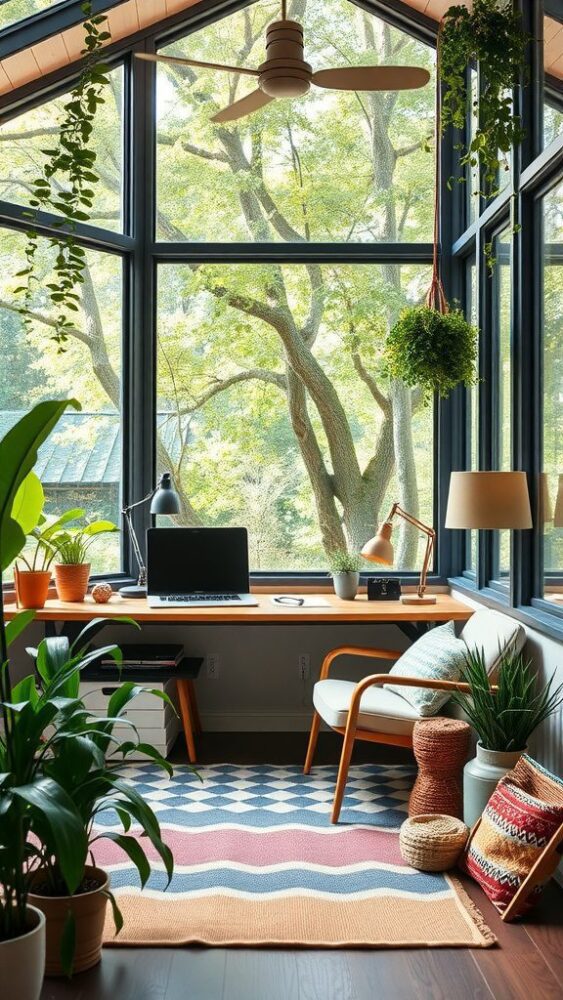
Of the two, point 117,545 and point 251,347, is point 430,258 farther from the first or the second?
point 117,545

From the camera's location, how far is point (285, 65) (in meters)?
3.21

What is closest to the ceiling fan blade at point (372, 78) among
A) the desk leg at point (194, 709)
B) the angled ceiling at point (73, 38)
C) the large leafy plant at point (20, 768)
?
the large leafy plant at point (20, 768)

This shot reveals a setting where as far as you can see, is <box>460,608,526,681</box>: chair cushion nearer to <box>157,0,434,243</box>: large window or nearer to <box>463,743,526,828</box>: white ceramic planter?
<box>463,743,526,828</box>: white ceramic planter

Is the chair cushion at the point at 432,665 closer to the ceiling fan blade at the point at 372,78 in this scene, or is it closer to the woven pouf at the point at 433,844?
the woven pouf at the point at 433,844

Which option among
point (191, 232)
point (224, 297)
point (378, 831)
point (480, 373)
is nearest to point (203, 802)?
point (378, 831)

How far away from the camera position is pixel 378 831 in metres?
3.69

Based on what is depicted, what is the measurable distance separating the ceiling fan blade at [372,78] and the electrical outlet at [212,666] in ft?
9.69

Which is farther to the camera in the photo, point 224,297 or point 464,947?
point 224,297

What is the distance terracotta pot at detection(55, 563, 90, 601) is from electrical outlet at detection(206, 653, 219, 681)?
83cm

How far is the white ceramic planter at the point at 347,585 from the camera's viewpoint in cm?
485

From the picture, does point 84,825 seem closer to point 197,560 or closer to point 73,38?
point 197,560

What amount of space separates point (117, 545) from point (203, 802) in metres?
1.65

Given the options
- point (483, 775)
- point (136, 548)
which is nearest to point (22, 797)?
point (483, 775)

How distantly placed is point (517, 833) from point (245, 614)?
5.56ft
